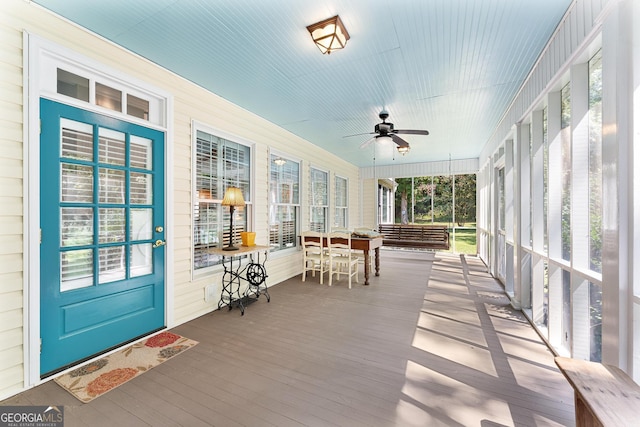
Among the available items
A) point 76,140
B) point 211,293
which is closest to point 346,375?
point 211,293

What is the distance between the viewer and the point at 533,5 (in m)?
1.96

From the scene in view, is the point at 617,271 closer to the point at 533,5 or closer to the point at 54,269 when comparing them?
the point at 533,5

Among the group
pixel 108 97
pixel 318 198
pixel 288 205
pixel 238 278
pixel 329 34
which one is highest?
pixel 329 34

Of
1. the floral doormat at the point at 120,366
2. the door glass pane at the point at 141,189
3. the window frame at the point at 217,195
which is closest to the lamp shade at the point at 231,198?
the window frame at the point at 217,195

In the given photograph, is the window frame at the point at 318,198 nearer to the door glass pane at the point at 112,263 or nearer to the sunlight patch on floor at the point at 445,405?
the door glass pane at the point at 112,263

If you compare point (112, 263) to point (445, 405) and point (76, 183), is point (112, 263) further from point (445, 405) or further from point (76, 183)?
point (445, 405)

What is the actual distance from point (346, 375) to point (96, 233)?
2.52 m

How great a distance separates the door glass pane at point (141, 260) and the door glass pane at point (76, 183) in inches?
25.0

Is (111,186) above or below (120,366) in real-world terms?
above

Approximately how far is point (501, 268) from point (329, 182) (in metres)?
4.18

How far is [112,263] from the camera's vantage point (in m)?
2.49

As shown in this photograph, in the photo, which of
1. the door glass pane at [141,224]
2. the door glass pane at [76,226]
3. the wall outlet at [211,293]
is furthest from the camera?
the wall outlet at [211,293]

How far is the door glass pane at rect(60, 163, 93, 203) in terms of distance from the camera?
219cm

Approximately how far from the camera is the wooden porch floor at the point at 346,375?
5.56 ft
